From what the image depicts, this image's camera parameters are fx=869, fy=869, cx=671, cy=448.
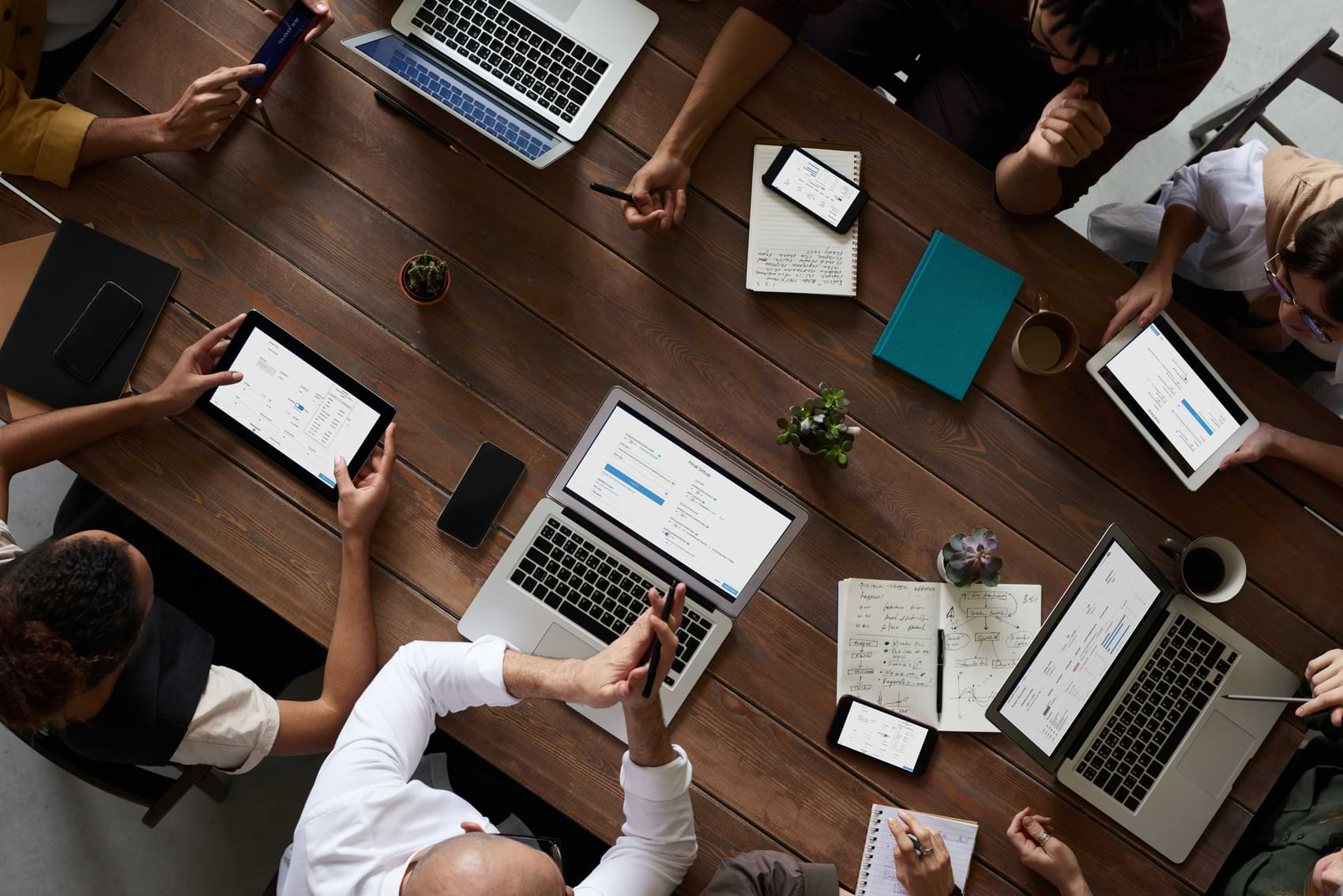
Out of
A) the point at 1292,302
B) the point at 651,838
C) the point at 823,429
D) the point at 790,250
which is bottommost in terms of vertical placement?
the point at 651,838

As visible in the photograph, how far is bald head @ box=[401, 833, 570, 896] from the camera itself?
4.12 feet

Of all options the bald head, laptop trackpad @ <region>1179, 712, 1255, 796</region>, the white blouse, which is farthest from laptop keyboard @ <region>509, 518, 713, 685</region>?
the white blouse

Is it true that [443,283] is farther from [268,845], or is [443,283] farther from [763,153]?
→ [268,845]

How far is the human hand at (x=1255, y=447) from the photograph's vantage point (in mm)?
1588

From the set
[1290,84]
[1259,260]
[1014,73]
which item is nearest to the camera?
[1259,260]

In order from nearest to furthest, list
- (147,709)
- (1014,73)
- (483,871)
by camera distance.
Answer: (483,871)
(147,709)
(1014,73)

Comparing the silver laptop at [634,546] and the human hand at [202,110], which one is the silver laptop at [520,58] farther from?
the silver laptop at [634,546]

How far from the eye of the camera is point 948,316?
160cm

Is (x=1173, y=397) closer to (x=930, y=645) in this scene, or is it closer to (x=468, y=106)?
(x=930, y=645)

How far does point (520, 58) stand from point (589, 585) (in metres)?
0.94

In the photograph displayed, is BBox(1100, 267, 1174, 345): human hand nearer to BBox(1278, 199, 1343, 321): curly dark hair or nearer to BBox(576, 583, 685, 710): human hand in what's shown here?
BBox(1278, 199, 1343, 321): curly dark hair

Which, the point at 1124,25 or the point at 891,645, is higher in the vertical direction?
the point at 1124,25

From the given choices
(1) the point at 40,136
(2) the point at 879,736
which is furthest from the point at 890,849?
(1) the point at 40,136

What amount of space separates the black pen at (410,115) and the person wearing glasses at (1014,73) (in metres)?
0.34
